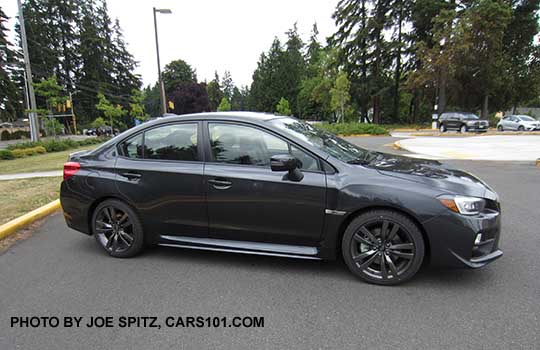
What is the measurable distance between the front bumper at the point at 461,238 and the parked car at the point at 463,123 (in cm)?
2632

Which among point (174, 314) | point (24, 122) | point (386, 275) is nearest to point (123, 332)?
point (174, 314)

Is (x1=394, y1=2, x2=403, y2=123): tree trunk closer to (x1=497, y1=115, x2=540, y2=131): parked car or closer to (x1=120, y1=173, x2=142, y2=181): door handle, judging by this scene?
(x1=497, y1=115, x2=540, y2=131): parked car

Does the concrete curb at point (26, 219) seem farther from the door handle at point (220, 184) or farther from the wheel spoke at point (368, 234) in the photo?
the wheel spoke at point (368, 234)

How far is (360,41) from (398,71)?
6330 mm

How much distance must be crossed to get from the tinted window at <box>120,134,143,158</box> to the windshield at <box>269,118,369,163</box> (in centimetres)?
158

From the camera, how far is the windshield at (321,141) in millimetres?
3471

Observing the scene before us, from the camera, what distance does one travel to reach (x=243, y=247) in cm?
346

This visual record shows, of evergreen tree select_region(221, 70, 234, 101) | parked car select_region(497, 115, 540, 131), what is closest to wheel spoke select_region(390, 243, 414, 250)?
parked car select_region(497, 115, 540, 131)

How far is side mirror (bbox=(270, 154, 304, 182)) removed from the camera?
3043 millimetres

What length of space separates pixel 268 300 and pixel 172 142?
2.04 meters

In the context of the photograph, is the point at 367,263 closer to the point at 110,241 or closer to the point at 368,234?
the point at 368,234

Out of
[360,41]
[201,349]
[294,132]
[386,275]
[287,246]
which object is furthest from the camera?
[360,41]

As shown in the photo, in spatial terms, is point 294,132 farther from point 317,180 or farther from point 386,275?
point 386,275

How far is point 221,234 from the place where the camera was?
11.6ft
